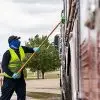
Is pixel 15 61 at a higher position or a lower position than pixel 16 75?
higher

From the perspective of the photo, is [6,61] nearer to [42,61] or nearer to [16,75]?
[16,75]

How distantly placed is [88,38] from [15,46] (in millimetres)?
6126

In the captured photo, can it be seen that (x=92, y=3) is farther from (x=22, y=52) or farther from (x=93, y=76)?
(x=22, y=52)

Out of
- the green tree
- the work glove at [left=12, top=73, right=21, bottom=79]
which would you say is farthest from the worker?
the green tree

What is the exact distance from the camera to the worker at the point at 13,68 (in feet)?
31.0

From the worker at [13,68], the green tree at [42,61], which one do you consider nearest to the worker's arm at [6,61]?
the worker at [13,68]

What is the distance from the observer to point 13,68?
31.6 feet

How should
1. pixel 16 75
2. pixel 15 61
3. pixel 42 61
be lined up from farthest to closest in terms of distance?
pixel 42 61, pixel 15 61, pixel 16 75

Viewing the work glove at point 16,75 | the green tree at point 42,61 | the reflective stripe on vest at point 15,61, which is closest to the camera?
the work glove at point 16,75

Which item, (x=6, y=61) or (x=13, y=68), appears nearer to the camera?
(x=6, y=61)

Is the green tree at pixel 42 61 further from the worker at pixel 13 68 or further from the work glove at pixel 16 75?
the work glove at pixel 16 75

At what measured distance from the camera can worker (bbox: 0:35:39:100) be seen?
31.0 feet

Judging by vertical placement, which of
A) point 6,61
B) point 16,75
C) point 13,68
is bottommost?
point 16,75

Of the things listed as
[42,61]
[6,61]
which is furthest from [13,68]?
[42,61]
